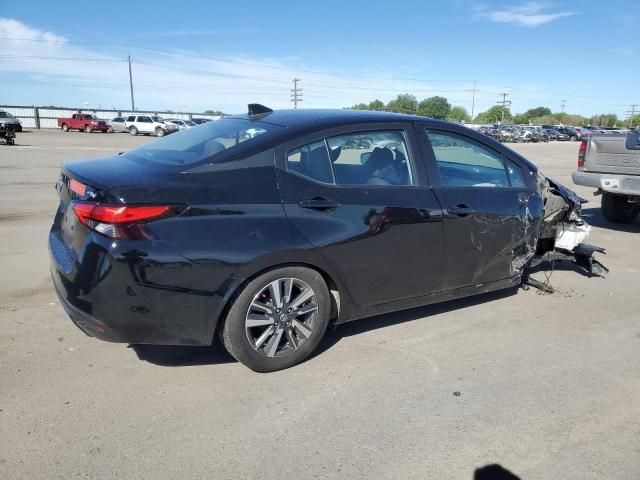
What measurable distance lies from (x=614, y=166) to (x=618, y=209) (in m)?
1.25

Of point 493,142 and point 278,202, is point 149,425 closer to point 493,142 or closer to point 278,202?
point 278,202

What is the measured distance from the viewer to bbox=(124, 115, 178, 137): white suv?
43.4m

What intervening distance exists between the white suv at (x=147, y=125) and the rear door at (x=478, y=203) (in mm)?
42057

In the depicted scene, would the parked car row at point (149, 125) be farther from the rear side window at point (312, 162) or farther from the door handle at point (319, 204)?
the door handle at point (319, 204)

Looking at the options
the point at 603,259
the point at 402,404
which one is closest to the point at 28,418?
the point at 402,404

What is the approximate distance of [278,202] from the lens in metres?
3.09

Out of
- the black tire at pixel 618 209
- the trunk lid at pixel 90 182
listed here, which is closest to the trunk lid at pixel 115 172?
the trunk lid at pixel 90 182

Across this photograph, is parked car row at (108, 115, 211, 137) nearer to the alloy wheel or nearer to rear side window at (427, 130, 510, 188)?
rear side window at (427, 130, 510, 188)

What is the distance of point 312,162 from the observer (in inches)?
131

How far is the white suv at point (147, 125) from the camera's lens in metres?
43.4

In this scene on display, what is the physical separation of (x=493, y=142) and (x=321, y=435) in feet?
9.56

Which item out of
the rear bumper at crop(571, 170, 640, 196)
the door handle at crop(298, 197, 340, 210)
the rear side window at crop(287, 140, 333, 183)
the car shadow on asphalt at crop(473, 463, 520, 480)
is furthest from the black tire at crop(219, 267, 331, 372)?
the rear bumper at crop(571, 170, 640, 196)

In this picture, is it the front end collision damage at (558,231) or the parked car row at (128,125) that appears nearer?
the front end collision damage at (558,231)

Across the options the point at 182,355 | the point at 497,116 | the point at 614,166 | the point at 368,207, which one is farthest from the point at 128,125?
the point at 497,116
